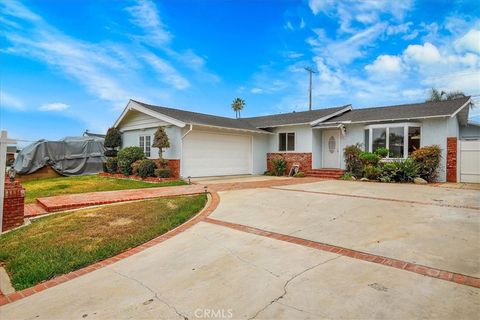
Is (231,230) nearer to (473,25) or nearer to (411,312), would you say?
(411,312)

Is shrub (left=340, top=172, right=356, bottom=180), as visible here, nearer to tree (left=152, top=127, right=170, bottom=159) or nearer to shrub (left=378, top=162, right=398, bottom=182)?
shrub (left=378, top=162, right=398, bottom=182)

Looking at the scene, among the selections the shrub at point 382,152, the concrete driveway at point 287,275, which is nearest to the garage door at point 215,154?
the shrub at point 382,152

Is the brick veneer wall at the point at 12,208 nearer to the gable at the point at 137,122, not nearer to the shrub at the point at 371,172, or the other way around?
the gable at the point at 137,122

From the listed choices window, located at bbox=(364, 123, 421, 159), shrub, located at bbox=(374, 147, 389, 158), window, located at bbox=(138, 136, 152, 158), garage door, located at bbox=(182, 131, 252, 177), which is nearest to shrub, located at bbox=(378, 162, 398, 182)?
shrub, located at bbox=(374, 147, 389, 158)

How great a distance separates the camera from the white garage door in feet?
41.0

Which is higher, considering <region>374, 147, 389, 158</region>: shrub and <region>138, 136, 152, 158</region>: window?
<region>138, 136, 152, 158</region>: window

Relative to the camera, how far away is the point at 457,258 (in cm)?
372

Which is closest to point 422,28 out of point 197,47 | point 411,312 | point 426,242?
point 197,47

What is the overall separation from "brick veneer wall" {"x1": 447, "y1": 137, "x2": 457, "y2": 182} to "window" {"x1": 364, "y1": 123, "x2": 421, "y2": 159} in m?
1.30

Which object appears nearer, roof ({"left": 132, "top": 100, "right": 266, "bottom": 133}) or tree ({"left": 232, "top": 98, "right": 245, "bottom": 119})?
roof ({"left": 132, "top": 100, "right": 266, "bottom": 133})

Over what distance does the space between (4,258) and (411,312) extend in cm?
563

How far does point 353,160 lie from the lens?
50.3 feet

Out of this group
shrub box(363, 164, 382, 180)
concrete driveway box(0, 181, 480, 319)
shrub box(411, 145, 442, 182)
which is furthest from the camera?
shrub box(363, 164, 382, 180)

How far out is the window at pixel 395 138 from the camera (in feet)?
46.1
